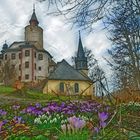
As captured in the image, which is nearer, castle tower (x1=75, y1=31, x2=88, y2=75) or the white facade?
castle tower (x1=75, y1=31, x2=88, y2=75)

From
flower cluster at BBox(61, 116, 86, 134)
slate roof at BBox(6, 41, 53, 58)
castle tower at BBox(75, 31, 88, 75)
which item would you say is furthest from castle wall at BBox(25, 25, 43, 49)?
flower cluster at BBox(61, 116, 86, 134)

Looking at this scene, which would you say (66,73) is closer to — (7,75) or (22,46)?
(7,75)

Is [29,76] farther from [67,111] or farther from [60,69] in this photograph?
[67,111]

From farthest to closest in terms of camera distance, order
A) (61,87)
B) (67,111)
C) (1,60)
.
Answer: (1,60) → (61,87) → (67,111)

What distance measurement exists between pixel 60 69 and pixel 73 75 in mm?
2305

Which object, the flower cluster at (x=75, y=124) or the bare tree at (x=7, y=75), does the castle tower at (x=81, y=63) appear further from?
the flower cluster at (x=75, y=124)

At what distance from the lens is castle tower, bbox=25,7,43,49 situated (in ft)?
302

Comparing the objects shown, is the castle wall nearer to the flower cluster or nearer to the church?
the church

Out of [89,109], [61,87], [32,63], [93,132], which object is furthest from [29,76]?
[93,132]

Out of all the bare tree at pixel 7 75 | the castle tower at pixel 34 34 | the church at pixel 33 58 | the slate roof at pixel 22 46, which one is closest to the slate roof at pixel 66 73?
the church at pixel 33 58

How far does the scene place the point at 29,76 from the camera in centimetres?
8462

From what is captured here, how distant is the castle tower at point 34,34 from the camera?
92062 mm

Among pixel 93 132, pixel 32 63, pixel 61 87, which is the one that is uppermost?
pixel 32 63

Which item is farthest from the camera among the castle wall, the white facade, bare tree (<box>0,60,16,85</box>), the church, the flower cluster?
the castle wall
